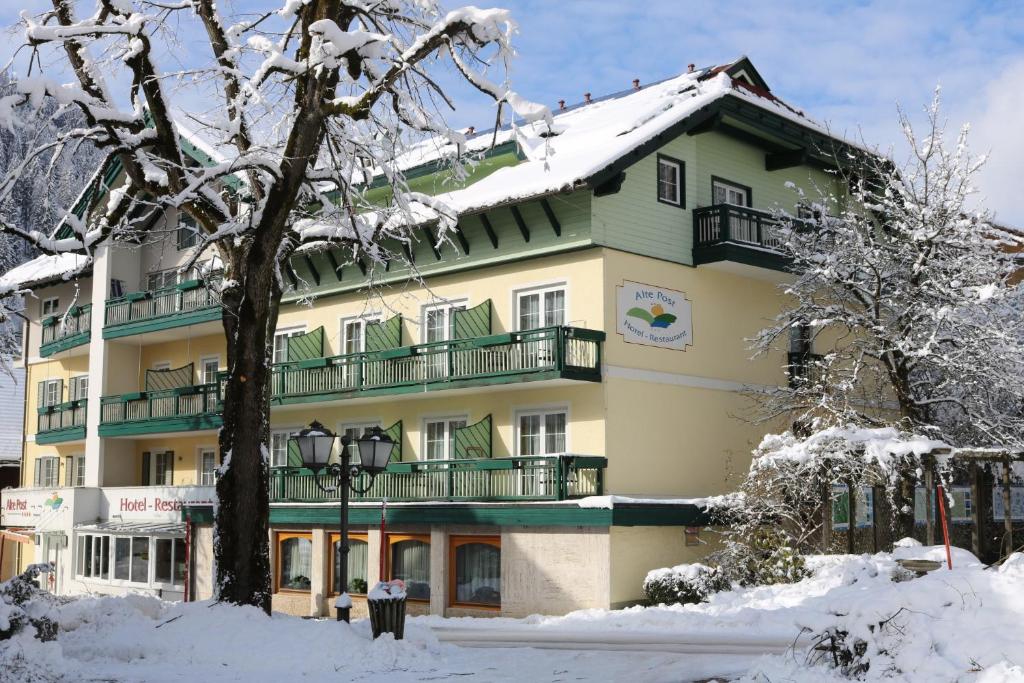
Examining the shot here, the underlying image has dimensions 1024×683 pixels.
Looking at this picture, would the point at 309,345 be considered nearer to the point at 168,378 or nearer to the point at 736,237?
the point at 168,378

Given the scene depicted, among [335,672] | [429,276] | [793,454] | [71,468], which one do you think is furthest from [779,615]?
[71,468]

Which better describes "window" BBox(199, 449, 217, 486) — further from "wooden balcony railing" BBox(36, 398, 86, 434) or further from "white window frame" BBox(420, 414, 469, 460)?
"white window frame" BBox(420, 414, 469, 460)

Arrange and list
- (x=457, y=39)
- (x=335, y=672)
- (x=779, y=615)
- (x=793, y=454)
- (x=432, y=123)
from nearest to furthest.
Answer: (x=335, y=672)
(x=457, y=39)
(x=432, y=123)
(x=779, y=615)
(x=793, y=454)

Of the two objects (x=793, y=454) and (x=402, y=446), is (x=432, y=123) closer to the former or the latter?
(x=793, y=454)

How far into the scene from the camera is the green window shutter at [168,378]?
40.6 meters

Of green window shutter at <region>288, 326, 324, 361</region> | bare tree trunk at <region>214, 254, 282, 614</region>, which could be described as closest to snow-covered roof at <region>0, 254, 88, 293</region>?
green window shutter at <region>288, 326, 324, 361</region>

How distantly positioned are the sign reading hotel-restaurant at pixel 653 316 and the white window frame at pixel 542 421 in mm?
2253

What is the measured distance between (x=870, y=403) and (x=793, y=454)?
605 cm

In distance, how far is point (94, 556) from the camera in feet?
135

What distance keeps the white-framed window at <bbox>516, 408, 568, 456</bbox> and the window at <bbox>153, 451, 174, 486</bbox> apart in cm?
1682

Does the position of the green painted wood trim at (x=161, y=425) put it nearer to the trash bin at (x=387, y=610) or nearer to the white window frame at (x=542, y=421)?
the white window frame at (x=542, y=421)

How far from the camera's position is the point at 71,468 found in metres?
46.8

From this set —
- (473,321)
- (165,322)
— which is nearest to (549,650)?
(473,321)

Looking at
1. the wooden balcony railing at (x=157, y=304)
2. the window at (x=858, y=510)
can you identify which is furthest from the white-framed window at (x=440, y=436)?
the window at (x=858, y=510)
